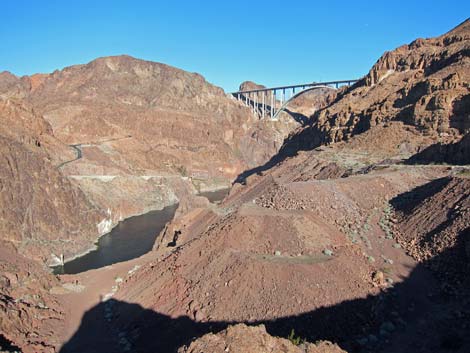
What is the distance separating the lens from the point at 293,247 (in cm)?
1895

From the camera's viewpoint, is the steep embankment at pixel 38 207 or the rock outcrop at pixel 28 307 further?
the steep embankment at pixel 38 207

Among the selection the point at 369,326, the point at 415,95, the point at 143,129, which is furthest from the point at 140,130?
the point at 369,326

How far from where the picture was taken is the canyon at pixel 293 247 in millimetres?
15320

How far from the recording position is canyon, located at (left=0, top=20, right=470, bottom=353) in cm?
1532

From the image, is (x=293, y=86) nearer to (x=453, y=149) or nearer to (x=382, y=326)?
(x=453, y=149)

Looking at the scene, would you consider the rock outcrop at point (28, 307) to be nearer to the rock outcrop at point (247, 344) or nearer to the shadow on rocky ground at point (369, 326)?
the shadow on rocky ground at point (369, 326)

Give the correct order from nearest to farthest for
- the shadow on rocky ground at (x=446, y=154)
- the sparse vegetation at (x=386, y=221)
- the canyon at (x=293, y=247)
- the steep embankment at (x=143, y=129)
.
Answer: the canyon at (x=293, y=247), the sparse vegetation at (x=386, y=221), the shadow on rocky ground at (x=446, y=154), the steep embankment at (x=143, y=129)

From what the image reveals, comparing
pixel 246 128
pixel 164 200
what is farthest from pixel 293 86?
pixel 164 200

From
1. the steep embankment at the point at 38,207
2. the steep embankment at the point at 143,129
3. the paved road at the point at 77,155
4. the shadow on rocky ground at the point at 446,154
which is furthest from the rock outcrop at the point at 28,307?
the paved road at the point at 77,155

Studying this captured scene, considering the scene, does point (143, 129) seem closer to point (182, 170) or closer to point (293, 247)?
point (182, 170)

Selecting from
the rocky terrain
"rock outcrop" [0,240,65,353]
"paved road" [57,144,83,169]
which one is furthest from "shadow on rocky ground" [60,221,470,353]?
"paved road" [57,144,83,169]

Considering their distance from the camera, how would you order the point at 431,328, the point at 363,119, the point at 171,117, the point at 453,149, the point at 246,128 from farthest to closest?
the point at 246,128 < the point at 171,117 < the point at 363,119 < the point at 453,149 < the point at 431,328

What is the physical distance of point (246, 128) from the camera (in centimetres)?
12619

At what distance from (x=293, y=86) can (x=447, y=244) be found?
10158 cm
